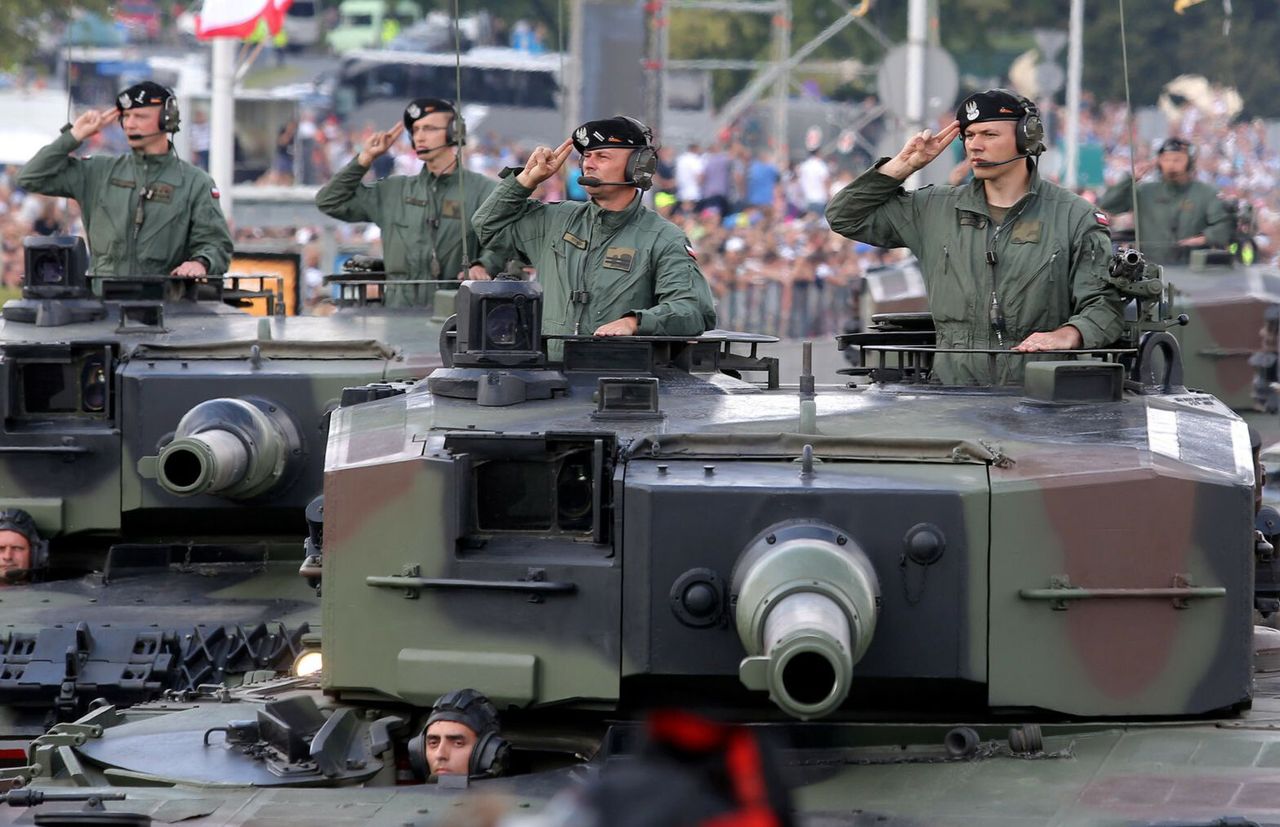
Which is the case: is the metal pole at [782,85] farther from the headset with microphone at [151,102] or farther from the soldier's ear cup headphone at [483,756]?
the soldier's ear cup headphone at [483,756]

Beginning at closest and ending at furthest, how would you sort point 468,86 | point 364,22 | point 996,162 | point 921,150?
point 921,150
point 996,162
point 468,86
point 364,22

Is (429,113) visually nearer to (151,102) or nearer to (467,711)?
(151,102)

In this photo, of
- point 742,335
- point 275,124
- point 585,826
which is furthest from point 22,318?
point 275,124

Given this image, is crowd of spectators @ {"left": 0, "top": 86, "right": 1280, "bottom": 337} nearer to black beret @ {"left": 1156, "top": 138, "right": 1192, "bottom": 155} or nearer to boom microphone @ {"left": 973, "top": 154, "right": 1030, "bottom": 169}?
black beret @ {"left": 1156, "top": 138, "right": 1192, "bottom": 155}

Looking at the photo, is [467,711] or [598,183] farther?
[598,183]

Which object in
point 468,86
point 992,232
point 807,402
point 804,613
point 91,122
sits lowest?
point 804,613

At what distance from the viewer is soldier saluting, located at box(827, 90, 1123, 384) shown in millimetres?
9992

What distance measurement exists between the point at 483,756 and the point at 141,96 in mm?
8864

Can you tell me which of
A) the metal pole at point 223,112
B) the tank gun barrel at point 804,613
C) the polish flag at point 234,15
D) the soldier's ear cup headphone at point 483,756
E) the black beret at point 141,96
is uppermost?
the polish flag at point 234,15

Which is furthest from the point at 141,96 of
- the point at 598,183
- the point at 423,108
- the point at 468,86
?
the point at 468,86

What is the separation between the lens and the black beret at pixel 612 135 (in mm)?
10977

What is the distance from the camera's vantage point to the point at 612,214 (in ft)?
37.0

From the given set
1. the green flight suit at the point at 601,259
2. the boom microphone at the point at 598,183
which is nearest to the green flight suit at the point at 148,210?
the green flight suit at the point at 601,259

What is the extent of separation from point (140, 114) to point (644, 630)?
29.0 ft
